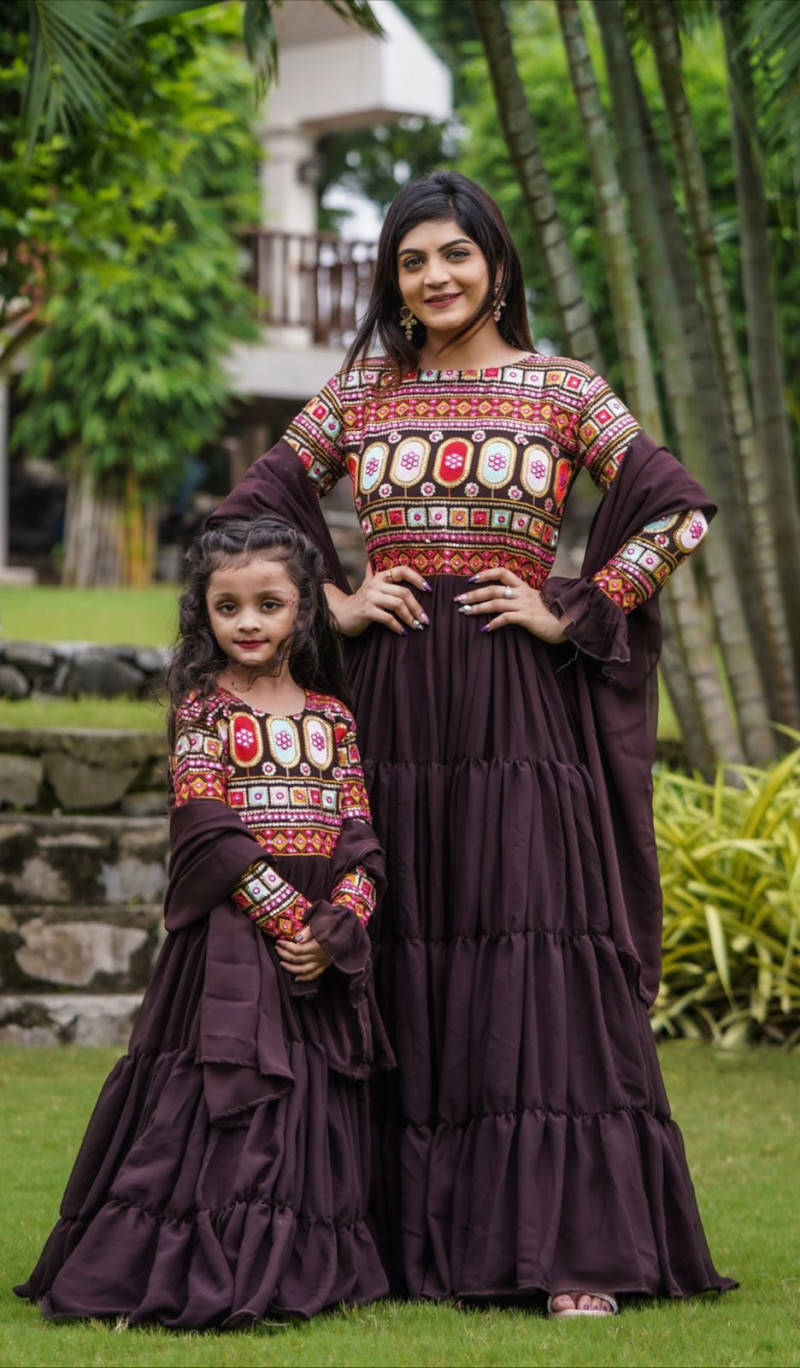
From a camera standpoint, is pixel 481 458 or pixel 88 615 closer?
pixel 481 458

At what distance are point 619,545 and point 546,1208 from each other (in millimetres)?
1201

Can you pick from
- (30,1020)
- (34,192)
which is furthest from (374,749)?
(34,192)

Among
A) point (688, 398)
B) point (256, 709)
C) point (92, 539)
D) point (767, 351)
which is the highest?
point (92, 539)

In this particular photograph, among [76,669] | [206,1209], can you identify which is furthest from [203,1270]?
[76,669]

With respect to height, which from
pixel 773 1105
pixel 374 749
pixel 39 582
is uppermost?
pixel 39 582

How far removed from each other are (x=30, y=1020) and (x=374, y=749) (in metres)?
3.15

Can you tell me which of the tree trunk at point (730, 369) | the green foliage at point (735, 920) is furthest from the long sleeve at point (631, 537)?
the tree trunk at point (730, 369)

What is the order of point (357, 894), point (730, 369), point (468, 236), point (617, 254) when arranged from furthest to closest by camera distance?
point (730, 369), point (617, 254), point (468, 236), point (357, 894)

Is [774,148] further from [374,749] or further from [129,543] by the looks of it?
[129,543]

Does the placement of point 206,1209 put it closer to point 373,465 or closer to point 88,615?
point 373,465

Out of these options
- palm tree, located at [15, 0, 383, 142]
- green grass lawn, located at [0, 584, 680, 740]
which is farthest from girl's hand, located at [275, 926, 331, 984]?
green grass lawn, located at [0, 584, 680, 740]

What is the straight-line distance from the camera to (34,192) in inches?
307

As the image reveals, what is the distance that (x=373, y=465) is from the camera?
12.8 ft

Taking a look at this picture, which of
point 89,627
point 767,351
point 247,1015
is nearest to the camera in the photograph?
point 247,1015
